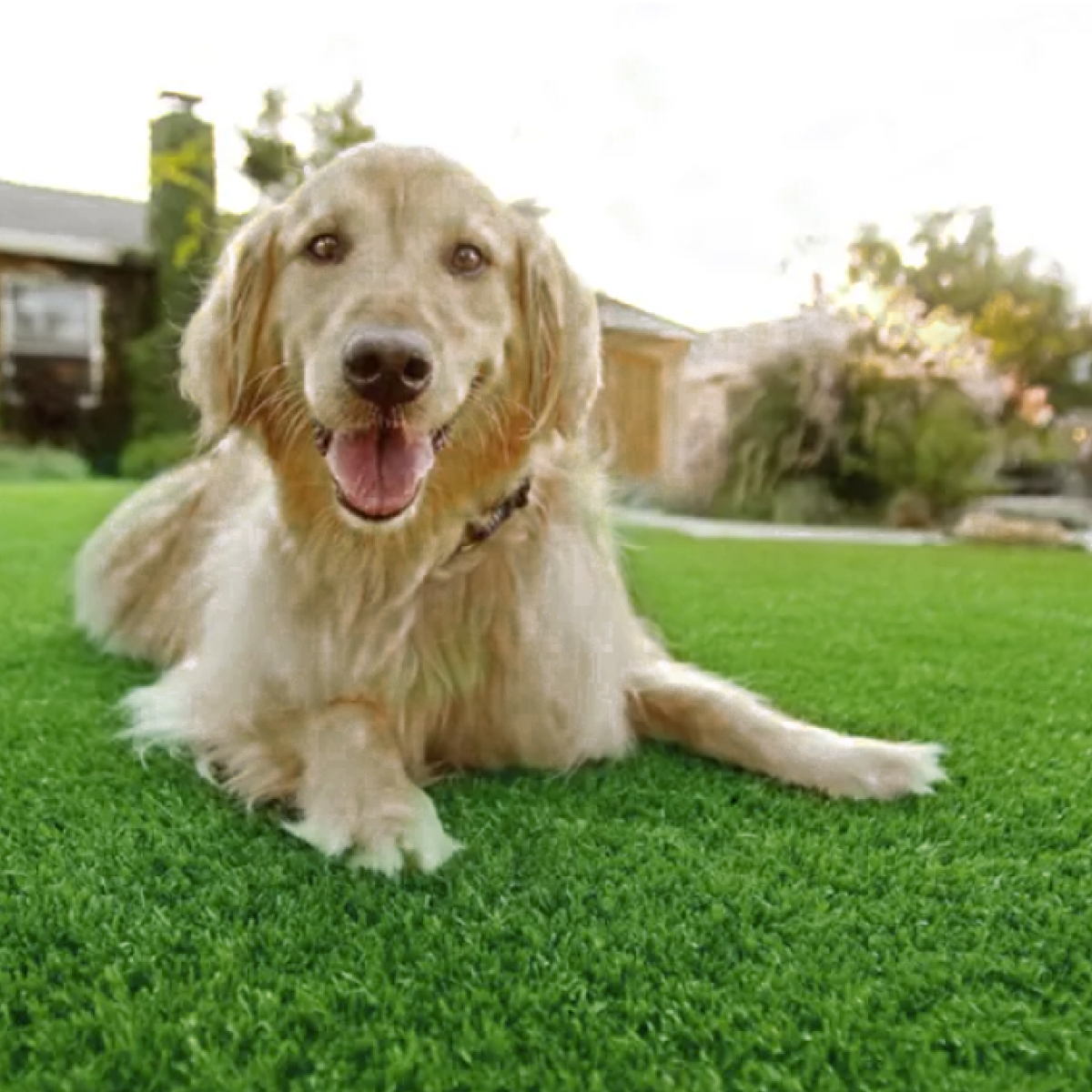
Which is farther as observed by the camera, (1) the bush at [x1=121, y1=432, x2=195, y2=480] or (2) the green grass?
(1) the bush at [x1=121, y1=432, x2=195, y2=480]

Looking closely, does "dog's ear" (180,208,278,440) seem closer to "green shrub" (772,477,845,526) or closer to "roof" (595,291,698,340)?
"roof" (595,291,698,340)

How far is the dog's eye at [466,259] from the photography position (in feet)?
5.13

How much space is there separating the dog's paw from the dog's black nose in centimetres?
82

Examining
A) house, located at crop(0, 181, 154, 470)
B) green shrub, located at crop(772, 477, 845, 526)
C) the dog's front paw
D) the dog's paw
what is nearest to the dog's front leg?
the dog's front paw

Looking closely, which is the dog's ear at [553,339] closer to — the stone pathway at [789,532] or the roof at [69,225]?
the stone pathway at [789,532]

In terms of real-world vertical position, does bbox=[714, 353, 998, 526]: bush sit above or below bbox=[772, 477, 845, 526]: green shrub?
above

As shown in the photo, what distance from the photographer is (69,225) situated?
516 inches

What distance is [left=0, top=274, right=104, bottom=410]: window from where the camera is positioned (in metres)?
11.7

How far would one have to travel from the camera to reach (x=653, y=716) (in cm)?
179

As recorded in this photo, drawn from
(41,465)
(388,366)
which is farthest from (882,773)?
(41,465)

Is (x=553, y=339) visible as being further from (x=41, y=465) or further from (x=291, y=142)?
(x=41, y=465)

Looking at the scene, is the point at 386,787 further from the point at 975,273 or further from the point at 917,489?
the point at 975,273

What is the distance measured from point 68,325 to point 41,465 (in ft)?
7.96

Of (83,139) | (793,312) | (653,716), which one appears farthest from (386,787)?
(793,312)
